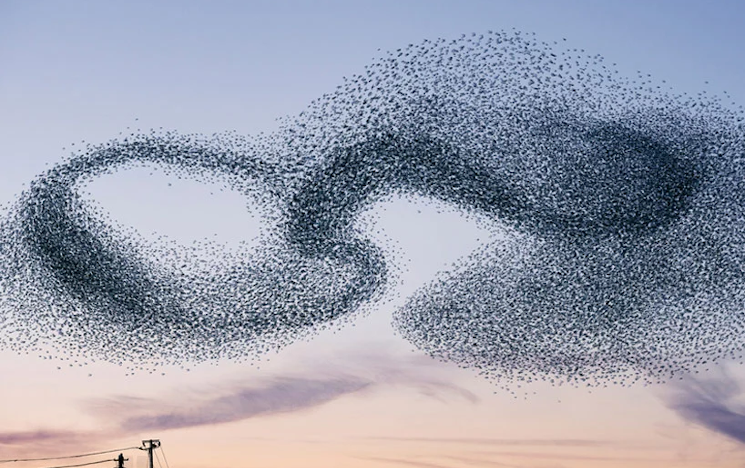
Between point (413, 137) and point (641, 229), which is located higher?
point (413, 137)

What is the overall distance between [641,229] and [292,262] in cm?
1106

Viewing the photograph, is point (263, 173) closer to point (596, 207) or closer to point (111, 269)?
point (111, 269)

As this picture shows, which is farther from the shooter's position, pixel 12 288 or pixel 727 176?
pixel 727 176

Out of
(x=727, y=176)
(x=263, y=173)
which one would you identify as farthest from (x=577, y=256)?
(x=263, y=173)

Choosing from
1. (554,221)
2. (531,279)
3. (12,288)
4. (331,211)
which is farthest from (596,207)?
(12,288)

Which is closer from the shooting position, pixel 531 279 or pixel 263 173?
pixel 263 173

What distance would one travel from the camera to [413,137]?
26312mm

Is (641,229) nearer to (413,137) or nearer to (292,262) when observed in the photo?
(413,137)

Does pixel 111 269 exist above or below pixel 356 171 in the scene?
below

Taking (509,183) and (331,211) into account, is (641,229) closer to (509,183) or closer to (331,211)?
(509,183)

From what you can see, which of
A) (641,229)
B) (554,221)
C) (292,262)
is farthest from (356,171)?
(641,229)

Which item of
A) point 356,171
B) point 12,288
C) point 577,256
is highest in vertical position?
point 356,171

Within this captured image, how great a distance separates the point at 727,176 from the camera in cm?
2762

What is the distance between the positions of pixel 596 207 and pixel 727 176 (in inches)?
172
